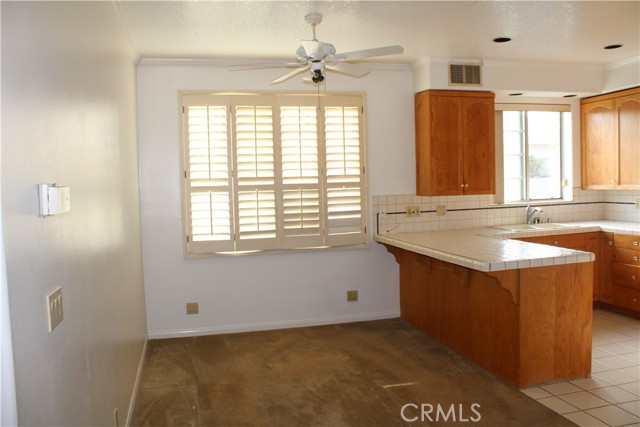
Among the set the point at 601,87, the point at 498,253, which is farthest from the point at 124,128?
the point at 601,87

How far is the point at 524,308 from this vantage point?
11.3 feet

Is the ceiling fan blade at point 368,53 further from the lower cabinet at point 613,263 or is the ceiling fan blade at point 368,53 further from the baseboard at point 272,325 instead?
the baseboard at point 272,325

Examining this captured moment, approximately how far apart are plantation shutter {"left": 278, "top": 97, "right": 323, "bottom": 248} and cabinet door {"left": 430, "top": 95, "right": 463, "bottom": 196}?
3.54 feet

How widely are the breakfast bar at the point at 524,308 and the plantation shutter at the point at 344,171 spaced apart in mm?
1051

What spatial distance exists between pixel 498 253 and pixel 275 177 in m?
2.08

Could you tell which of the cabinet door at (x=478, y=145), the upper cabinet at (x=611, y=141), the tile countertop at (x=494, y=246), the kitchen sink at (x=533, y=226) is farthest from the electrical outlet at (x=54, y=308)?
the upper cabinet at (x=611, y=141)

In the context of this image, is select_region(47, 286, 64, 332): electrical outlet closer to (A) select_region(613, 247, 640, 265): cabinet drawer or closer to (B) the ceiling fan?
(B) the ceiling fan

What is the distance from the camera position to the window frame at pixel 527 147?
5539mm

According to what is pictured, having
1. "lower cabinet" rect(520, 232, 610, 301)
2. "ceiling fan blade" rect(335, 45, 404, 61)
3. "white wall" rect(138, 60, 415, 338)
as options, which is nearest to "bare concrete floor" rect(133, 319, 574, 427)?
"white wall" rect(138, 60, 415, 338)

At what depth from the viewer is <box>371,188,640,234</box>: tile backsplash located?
5.16m

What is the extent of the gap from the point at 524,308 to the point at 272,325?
2350 mm

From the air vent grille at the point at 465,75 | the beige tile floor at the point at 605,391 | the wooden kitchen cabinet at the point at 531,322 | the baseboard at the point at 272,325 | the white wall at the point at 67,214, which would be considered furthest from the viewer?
the air vent grille at the point at 465,75

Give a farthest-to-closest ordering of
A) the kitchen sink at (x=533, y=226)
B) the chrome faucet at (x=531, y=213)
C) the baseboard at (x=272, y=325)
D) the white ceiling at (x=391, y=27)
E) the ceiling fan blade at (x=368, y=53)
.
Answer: the chrome faucet at (x=531, y=213)
the kitchen sink at (x=533, y=226)
the baseboard at (x=272, y=325)
the white ceiling at (x=391, y=27)
the ceiling fan blade at (x=368, y=53)

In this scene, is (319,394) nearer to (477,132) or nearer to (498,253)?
(498,253)
